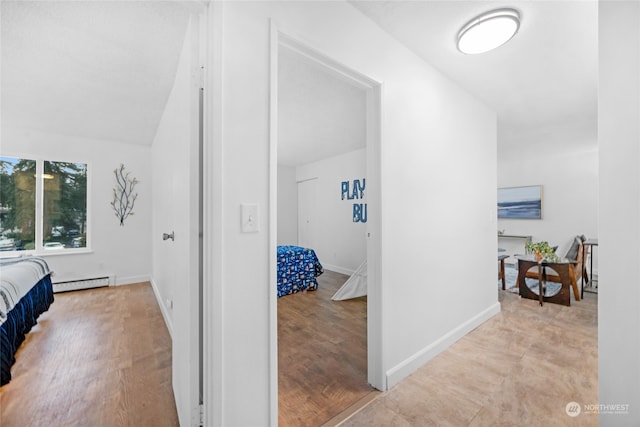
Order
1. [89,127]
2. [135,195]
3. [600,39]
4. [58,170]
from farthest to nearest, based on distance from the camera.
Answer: [135,195] → [58,170] → [89,127] → [600,39]

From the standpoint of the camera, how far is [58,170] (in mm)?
3965

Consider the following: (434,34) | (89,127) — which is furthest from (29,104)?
(434,34)

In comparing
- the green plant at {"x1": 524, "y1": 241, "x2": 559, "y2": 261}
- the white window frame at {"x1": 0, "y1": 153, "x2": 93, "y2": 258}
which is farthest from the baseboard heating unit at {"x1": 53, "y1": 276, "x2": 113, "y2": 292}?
the green plant at {"x1": 524, "y1": 241, "x2": 559, "y2": 261}

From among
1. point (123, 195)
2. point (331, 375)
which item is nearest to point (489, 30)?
point (331, 375)

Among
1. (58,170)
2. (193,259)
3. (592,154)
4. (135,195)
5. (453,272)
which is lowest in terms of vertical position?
(453,272)

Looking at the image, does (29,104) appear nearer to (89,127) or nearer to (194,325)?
(89,127)

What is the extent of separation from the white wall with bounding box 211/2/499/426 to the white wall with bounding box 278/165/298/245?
4165 mm

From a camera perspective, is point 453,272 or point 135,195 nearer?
point 453,272

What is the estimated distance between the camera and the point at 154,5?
149 cm

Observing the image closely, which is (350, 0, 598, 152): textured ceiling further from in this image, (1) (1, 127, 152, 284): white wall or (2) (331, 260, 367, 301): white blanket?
(1) (1, 127, 152, 284): white wall

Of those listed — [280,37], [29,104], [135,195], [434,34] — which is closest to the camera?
[280,37]

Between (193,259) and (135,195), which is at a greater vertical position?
(135,195)

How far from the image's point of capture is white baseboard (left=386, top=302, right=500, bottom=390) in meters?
1.74

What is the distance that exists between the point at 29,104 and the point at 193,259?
3.33 meters
